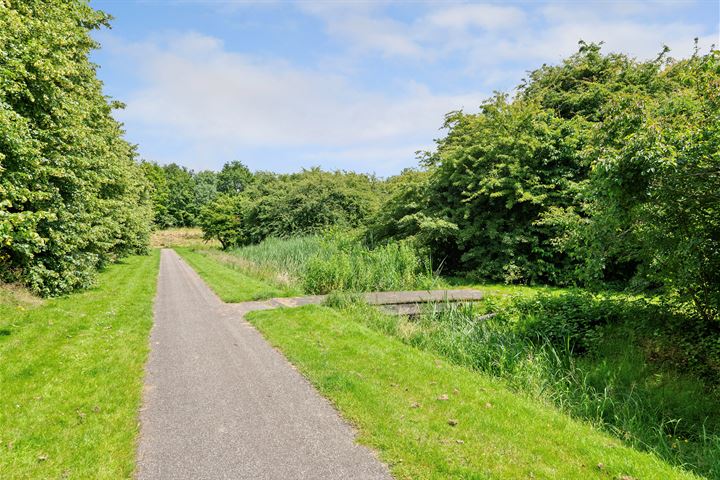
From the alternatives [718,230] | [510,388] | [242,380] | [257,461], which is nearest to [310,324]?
[242,380]

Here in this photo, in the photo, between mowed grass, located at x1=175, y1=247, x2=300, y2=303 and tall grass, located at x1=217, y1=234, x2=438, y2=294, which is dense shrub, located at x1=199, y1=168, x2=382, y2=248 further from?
mowed grass, located at x1=175, y1=247, x2=300, y2=303

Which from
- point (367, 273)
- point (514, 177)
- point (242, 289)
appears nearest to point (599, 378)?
point (367, 273)

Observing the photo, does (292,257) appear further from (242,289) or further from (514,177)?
(514,177)

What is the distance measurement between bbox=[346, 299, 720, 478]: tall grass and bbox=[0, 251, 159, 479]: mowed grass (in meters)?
4.95

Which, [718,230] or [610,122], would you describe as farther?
[610,122]

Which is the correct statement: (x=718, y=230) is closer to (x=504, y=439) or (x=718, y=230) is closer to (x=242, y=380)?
(x=504, y=439)

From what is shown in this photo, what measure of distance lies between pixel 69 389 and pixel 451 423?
190 inches

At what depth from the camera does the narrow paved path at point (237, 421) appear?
350 cm

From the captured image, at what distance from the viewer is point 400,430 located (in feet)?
13.3

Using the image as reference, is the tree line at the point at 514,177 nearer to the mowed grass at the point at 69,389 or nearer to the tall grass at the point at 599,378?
the tall grass at the point at 599,378

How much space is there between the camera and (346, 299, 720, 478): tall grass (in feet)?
15.8

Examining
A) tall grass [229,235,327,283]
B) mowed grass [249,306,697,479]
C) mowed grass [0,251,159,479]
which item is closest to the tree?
tall grass [229,235,327,283]

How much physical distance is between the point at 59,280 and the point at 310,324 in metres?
8.58

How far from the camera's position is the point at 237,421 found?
4.39 meters
